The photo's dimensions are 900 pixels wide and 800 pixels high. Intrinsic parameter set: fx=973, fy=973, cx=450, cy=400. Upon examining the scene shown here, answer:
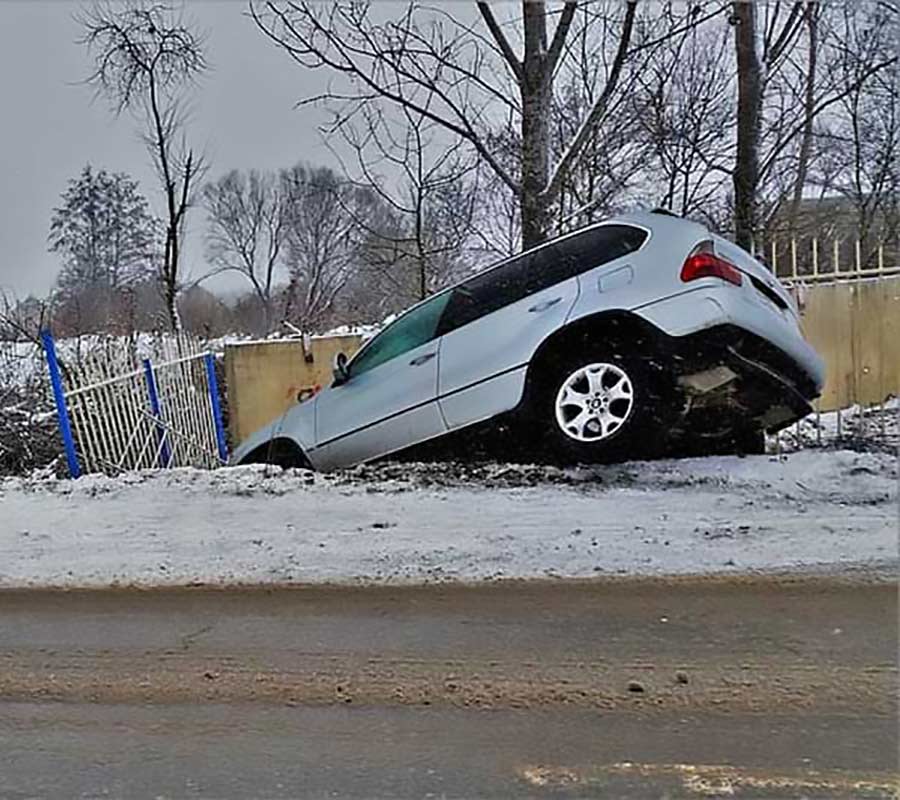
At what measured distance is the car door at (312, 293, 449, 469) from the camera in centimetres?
648

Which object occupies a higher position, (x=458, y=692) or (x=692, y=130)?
(x=692, y=130)

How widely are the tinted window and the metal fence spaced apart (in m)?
2.83

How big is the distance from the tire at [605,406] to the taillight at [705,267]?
560 millimetres

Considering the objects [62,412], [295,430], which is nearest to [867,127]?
[295,430]

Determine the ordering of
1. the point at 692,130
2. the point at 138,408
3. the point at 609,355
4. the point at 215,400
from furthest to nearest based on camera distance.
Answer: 1. the point at 692,130
2. the point at 215,400
3. the point at 138,408
4. the point at 609,355

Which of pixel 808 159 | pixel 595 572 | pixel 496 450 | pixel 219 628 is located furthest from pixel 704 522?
pixel 808 159

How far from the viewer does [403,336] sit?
672cm

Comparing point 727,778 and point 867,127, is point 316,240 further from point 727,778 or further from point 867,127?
point 727,778

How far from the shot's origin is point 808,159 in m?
12.8

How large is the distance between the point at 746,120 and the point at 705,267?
3.74 meters

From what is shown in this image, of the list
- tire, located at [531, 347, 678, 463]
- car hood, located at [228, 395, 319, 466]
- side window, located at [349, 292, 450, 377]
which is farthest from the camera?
car hood, located at [228, 395, 319, 466]

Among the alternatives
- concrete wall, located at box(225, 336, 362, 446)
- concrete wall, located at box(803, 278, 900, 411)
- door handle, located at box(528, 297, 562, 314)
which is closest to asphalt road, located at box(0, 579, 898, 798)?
door handle, located at box(528, 297, 562, 314)

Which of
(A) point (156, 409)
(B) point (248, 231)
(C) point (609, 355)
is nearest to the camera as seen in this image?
(C) point (609, 355)

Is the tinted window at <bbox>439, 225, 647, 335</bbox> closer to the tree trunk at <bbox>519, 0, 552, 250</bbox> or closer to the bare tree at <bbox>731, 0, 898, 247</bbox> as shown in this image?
the tree trunk at <bbox>519, 0, 552, 250</bbox>
